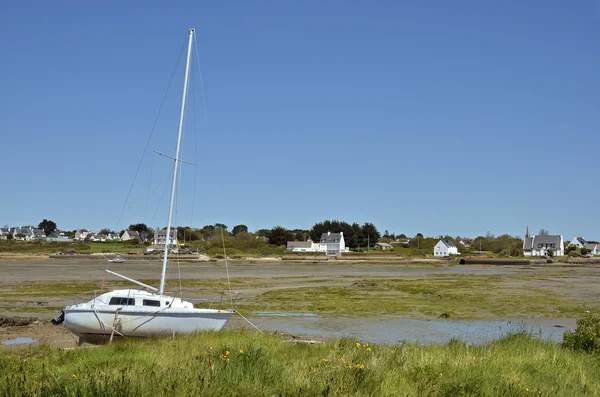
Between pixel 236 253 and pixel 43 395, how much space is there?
128m

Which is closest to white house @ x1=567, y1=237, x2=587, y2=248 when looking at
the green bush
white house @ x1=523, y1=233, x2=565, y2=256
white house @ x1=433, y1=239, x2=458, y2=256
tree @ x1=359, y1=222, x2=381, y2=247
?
white house @ x1=523, y1=233, x2=565, y2=256

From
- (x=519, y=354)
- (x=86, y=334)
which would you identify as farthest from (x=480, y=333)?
(x=86, y=334)

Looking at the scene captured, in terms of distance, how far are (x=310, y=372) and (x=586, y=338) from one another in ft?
31.6

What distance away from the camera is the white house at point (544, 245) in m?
158

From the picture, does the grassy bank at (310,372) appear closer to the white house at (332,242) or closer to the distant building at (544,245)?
the white house at (332,242)

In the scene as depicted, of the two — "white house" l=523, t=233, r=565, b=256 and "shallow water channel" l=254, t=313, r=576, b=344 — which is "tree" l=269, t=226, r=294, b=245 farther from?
"shallow water channel" l=254, t=313, r=576, b=344

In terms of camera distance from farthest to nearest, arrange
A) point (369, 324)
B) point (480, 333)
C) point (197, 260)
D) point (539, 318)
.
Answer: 1. point (197, 260)
2. point (539, 318)
3. point (369, 324)
4. point (480, 333)

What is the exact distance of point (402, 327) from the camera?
27625mm

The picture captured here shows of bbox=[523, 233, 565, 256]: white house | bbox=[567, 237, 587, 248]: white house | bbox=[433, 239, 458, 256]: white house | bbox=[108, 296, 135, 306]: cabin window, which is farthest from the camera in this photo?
bbox=[567, 237, 587, 248]: white house

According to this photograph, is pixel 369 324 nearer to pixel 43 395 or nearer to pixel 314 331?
pixel 314 331

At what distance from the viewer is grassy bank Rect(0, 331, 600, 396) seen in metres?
9.47

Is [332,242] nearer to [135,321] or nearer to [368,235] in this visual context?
[368,235]

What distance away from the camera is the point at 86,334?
871 inches

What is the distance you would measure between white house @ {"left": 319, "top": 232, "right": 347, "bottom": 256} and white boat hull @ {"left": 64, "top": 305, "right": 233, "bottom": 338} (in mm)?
133112
